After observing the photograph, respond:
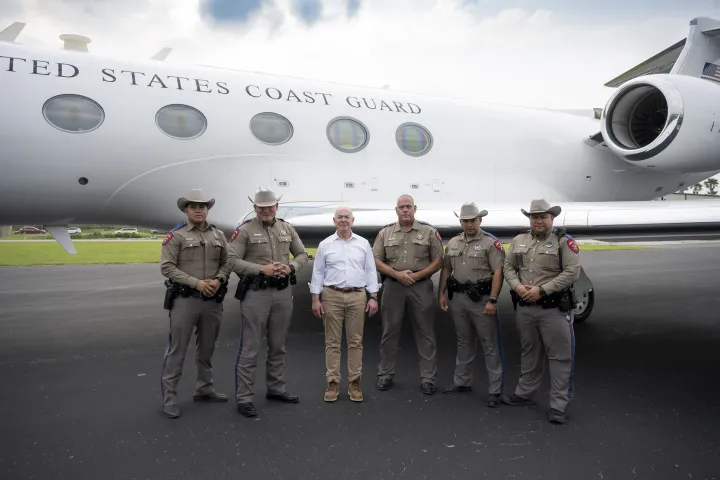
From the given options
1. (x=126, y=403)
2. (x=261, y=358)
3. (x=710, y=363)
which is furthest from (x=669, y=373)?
(x=126, y=403)

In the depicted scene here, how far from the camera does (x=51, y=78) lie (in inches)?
200

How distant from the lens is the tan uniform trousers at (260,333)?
353 cm

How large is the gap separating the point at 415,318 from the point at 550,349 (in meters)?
1.10

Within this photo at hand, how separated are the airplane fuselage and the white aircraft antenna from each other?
498 mm

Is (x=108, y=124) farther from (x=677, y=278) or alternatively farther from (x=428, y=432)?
(x=677, y=278)

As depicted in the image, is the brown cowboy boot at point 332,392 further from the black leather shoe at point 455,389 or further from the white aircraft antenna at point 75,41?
the white aircraft antenna at point 75,41

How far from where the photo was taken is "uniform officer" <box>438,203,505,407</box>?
12.1 ft

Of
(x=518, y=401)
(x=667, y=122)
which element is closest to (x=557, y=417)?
(x=518, y=401)

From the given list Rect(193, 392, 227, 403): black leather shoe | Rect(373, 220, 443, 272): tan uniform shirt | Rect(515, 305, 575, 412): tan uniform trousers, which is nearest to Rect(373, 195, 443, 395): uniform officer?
Rect(373, 220, 443, 272): tan uniform shirt

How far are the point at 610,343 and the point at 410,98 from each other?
14.1 feet

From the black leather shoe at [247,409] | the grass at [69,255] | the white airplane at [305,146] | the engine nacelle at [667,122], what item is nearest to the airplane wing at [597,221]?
the white airplane at [305,146]

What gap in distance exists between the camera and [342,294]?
3.75 m

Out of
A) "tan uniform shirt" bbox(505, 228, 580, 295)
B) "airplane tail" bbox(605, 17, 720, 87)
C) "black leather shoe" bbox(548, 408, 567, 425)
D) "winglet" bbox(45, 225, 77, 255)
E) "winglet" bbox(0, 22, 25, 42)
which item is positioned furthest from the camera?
"airplane tail" bbox(605, 17, 720, 87)

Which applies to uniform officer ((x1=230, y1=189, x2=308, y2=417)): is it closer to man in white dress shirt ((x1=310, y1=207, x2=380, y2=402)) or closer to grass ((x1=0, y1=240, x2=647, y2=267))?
man in white dress shirt ((x1=310, y1=207, x2=380, y2=402))
